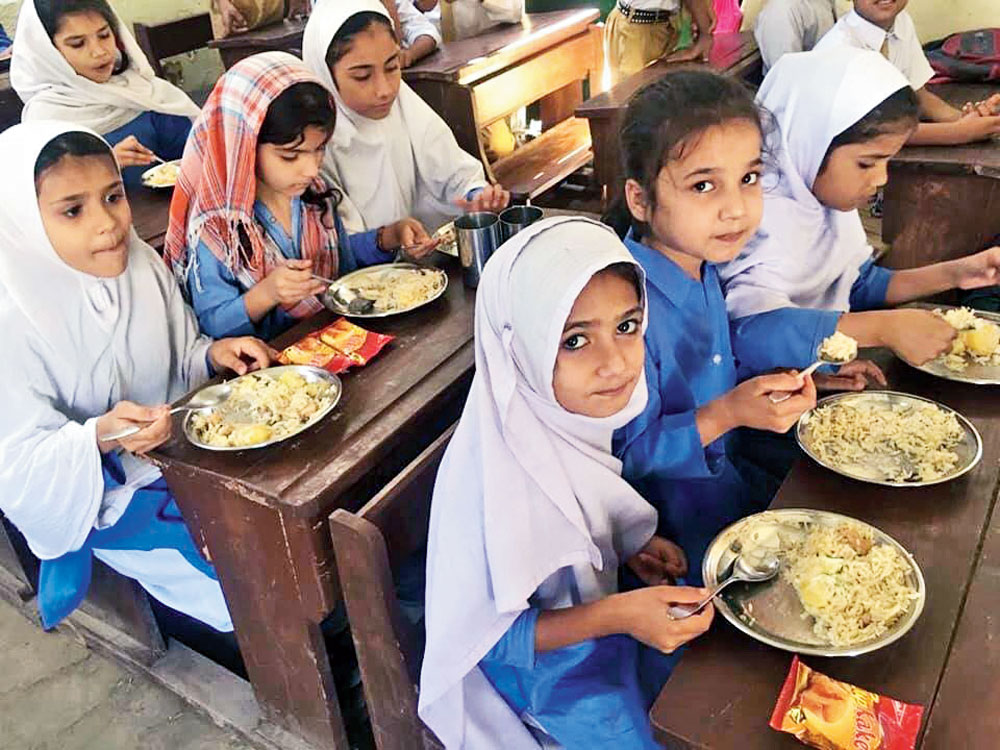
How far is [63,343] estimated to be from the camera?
1.80m

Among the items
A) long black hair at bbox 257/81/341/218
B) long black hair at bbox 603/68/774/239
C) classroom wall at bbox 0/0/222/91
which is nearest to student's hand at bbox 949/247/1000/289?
long black hair at bbox 603/68/774/239

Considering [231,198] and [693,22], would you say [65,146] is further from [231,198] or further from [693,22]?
[693,22]

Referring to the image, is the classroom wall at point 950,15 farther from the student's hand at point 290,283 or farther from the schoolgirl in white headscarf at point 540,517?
the schoolgirl in white headscarf at point 540,517

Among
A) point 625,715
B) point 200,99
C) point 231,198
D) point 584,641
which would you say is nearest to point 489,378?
point 584,641

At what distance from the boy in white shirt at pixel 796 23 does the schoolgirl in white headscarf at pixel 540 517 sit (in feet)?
9.51

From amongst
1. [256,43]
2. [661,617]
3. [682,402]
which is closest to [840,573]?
[661,617]

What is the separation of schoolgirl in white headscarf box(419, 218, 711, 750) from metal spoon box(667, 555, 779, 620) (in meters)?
0.03

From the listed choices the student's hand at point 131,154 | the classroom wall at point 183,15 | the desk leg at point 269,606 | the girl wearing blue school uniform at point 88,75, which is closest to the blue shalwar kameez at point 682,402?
the desk leg at point 269,606

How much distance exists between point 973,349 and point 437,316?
1.06 m

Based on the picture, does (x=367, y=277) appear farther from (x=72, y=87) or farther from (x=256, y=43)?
(x=256, y=43)

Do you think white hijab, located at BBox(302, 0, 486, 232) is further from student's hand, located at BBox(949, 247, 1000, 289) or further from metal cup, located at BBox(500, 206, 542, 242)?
student's hand, located at BBox(949, 247, 1000, 289)

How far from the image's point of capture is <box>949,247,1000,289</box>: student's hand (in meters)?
1.77

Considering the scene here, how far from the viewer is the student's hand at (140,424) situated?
152 cm

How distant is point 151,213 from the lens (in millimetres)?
2699
